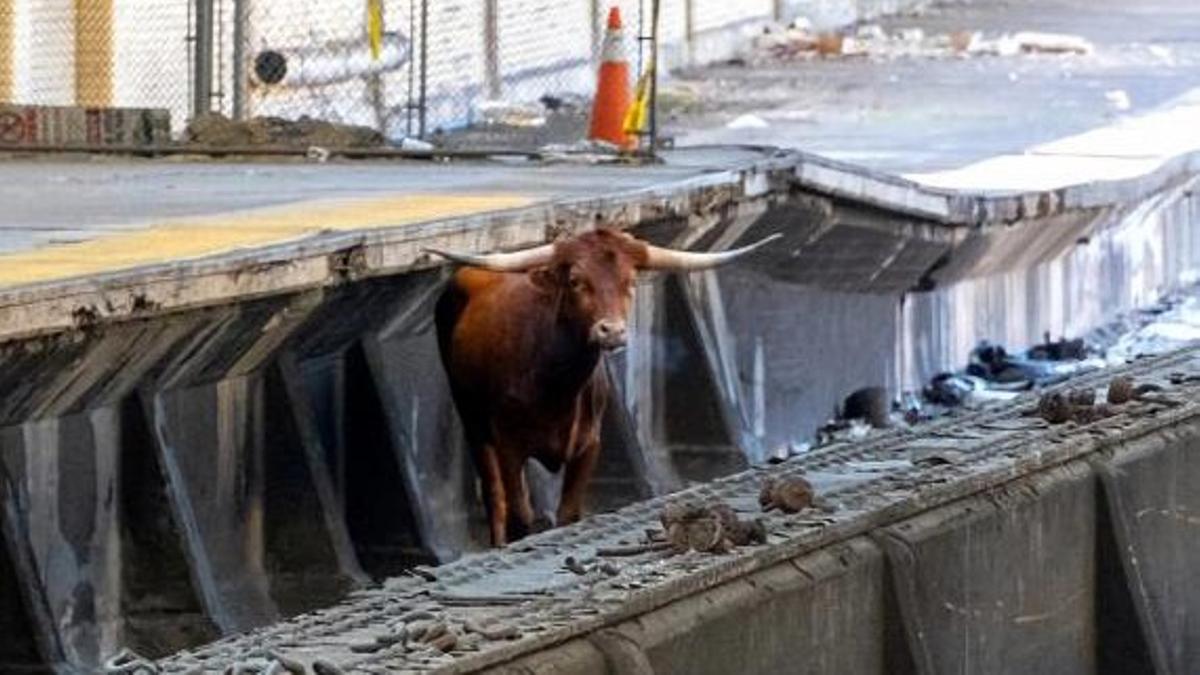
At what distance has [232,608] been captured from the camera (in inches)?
534

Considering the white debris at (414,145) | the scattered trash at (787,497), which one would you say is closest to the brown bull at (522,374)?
the scattered trash at (787,497)

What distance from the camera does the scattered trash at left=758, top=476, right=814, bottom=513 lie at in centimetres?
888

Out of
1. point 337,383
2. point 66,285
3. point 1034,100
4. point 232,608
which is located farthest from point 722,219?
point 1034,100

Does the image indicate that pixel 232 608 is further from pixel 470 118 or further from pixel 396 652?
pixel 470 118

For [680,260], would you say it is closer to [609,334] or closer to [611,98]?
[609,334]

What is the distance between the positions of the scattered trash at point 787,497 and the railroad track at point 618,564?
0.03 meters

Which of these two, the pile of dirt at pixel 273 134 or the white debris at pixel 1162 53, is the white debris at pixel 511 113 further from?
the white debris at pixel 1162 53

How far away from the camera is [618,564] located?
806cm

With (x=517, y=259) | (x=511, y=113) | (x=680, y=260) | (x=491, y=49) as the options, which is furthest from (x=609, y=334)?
(x=491, y=49)

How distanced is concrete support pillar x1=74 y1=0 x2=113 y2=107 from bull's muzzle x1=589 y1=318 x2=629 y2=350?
11.3 metres

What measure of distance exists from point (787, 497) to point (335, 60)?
1967 cm

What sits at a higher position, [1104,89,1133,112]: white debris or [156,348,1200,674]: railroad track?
[156,348,1200,674]: railroad track

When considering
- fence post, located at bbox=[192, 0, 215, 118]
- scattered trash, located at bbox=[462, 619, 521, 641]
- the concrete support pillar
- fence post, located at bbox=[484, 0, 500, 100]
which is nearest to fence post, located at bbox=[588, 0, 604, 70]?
fence post, located at bbox=[484, 0, 500, 100]

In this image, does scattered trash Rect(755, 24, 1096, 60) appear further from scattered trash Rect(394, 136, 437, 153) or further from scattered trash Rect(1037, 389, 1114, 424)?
scattered trash Rect(1037, 389, 1114, 424)
